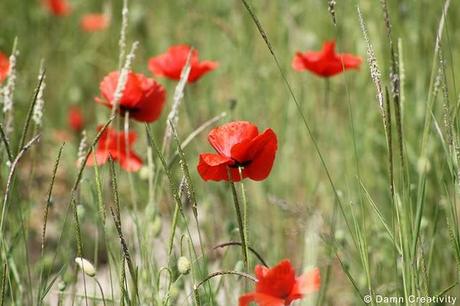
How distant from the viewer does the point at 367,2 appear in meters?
3.01

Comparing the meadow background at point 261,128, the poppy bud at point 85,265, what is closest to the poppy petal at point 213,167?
the meadow background at point 261,128

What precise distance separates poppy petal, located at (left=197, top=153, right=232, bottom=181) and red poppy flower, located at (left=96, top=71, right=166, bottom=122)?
406mm

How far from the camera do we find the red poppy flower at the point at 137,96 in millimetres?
1649

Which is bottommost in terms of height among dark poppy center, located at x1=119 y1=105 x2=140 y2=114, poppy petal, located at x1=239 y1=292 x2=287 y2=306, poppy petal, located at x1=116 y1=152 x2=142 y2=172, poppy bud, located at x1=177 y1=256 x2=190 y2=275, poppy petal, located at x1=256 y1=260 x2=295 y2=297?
poppy petal, located at x1=239 y1=292 x2=287 y2=306

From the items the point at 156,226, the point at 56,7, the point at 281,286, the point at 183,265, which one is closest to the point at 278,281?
the point at 281,286

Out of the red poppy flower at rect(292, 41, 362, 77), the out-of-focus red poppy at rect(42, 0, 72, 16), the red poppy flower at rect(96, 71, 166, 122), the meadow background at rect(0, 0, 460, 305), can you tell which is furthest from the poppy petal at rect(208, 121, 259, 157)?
the out-of-focus red poppy at rect(42, 0, 72, 16)

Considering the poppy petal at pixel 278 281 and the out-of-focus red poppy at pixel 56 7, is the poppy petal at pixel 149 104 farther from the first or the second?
the out-of-focus red poppy at pixel 56 7

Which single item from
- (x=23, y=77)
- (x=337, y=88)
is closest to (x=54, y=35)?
(x=23, y=77)

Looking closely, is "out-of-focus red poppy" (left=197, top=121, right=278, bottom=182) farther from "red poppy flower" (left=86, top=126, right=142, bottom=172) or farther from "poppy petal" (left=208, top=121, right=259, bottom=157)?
"red poppy flower" (left=86, top=126, right=142, bottom=172)

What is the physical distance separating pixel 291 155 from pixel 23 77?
1017 millimetres

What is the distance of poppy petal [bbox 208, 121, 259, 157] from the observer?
4.19 ft

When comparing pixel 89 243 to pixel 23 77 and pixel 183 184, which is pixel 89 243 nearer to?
pixel 23 77

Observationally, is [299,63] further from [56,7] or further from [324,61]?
[56,7]

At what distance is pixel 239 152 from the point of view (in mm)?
1262
